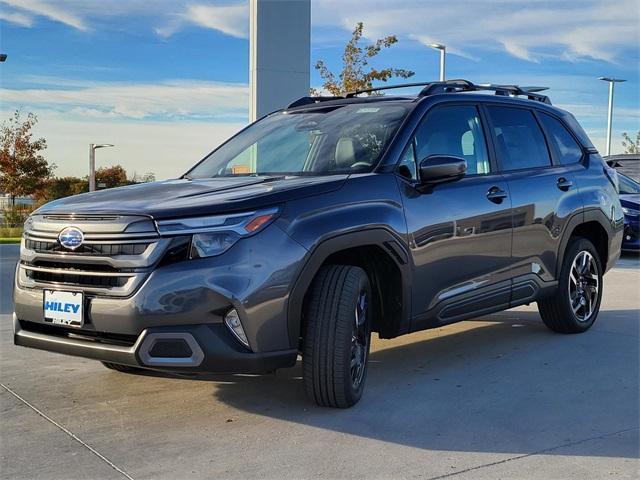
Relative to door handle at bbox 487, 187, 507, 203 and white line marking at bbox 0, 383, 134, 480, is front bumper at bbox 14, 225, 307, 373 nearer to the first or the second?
white line marking at bbox 0, 383, 134, 480

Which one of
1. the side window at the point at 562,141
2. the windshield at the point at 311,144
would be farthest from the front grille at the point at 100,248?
the side window at the point at 562,141

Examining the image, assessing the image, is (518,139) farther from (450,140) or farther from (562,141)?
(450,140)

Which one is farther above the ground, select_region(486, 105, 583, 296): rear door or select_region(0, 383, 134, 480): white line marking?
select_region(486, 105, 583, 296): rear door

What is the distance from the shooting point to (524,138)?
5.78 meters

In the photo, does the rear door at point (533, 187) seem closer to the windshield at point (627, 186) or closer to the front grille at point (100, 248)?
the front grille at point (100, 248)

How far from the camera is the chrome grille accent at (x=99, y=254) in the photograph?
357 centimetres

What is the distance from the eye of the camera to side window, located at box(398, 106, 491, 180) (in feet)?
15.4

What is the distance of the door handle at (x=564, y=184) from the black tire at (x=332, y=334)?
7.93ft

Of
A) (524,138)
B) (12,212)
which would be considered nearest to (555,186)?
(524,138)

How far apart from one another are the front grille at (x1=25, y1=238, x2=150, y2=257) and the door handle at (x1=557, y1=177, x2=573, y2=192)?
3505 millimetres

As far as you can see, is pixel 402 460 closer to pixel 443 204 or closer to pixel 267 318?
pixel 267 318

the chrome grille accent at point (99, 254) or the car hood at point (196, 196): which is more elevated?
the car hood at point (196, 196)

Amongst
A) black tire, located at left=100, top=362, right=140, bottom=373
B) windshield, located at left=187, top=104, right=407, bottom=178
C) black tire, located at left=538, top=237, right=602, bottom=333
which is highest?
windshield, located at left=187, top=104, right=407, bottom=178

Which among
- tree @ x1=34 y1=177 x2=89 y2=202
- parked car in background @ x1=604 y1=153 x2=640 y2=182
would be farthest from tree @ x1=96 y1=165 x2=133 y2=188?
parked car in background @ x1=604 y1=153 x2=640 y2=182
